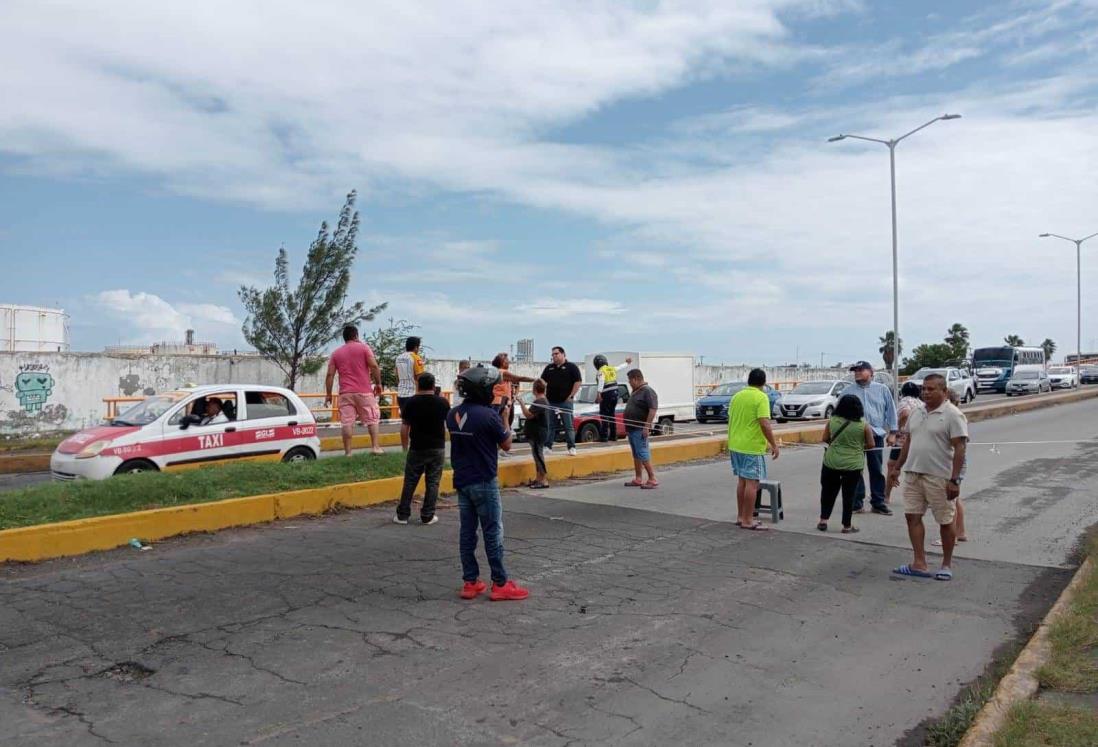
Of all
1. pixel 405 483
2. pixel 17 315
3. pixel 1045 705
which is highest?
pixel 17 315

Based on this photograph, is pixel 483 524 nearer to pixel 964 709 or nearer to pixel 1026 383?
pixel 964 709

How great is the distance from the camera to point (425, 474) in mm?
9781

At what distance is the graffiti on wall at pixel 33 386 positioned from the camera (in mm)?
22469

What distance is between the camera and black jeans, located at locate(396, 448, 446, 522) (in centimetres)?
967

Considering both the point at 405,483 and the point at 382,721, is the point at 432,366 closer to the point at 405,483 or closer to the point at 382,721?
the point at 405,483

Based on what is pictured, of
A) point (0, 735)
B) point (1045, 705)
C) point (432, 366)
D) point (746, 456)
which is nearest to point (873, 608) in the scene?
point (1045, 705)

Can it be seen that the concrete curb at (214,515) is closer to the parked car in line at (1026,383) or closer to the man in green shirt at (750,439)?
the man in green shirt at (750,439)

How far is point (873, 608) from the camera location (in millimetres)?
7156

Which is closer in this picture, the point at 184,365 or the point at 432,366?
the point at 184,365

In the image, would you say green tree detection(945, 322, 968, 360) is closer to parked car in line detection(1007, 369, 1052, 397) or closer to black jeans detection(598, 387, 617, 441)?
parked car in line detection(1007, 369, 1052, 397)

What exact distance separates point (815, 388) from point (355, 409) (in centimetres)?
2116

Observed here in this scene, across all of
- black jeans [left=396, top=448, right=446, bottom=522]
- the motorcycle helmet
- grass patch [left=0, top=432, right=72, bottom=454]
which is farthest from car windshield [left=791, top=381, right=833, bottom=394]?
the motorcycle helmet

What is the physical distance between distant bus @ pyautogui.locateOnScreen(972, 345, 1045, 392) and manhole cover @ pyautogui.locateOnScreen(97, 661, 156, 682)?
54.0 m

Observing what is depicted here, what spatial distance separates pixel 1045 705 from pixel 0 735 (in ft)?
18.0
